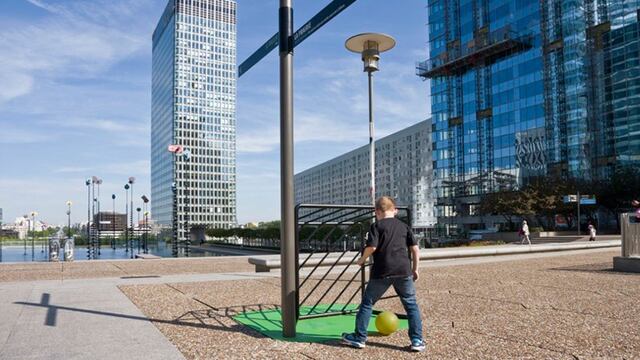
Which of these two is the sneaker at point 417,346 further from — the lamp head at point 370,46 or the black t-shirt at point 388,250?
the lamp head at point 370,46

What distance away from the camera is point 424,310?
27.0 feet

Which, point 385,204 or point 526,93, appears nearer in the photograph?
point 385,204

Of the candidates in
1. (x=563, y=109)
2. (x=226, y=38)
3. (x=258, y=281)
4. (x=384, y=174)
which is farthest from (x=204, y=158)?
(x=258, y=281)

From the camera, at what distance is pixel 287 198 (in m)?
6.32

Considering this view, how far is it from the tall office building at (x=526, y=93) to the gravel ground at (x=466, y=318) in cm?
5845

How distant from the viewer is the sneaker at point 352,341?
5664mm

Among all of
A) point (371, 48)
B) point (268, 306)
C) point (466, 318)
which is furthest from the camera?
point (371, 48)

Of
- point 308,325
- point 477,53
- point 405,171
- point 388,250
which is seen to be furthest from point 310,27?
point 405,171

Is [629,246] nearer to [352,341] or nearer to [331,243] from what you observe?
[331,243]

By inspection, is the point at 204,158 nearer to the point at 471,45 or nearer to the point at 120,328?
the point at 471,45

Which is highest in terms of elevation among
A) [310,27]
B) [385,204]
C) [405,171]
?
[405,171]

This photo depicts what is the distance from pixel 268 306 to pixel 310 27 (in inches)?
189

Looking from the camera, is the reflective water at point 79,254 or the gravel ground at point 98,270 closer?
the gravel ground at point 98,270

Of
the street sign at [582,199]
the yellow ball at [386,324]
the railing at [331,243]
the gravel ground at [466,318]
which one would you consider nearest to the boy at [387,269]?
the gravel ground at [466,318]
